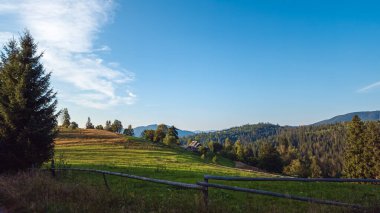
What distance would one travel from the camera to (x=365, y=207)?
28.1 feet

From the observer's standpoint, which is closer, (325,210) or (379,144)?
(325,210)

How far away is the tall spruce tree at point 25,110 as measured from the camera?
2317 cm

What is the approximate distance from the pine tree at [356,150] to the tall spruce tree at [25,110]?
2069 inches

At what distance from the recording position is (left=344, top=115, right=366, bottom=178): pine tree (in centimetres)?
5700

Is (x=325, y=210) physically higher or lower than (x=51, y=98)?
lower

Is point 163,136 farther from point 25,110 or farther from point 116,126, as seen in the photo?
point 25,110

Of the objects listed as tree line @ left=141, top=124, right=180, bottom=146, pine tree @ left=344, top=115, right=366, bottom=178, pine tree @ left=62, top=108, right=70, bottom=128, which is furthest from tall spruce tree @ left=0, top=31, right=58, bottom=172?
pine tree @ left=62, top=108, right=70, bottom=128

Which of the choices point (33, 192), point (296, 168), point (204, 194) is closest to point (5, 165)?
point (33, 192)

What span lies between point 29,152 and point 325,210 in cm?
2131

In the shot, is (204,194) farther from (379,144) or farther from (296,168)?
(296,168)

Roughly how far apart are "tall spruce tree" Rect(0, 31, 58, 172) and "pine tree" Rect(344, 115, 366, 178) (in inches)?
2069

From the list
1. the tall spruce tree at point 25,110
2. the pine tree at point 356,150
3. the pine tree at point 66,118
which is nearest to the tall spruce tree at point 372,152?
the pine tree at point 356,150

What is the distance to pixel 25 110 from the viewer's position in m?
23.9

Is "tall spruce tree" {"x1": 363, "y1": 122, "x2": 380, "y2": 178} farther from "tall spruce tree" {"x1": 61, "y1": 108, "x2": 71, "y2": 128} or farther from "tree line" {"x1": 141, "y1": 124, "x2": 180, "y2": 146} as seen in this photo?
"tall spruce tree" {"x1": 61, "y1": 108, "x2": 71, "y2": 128}
